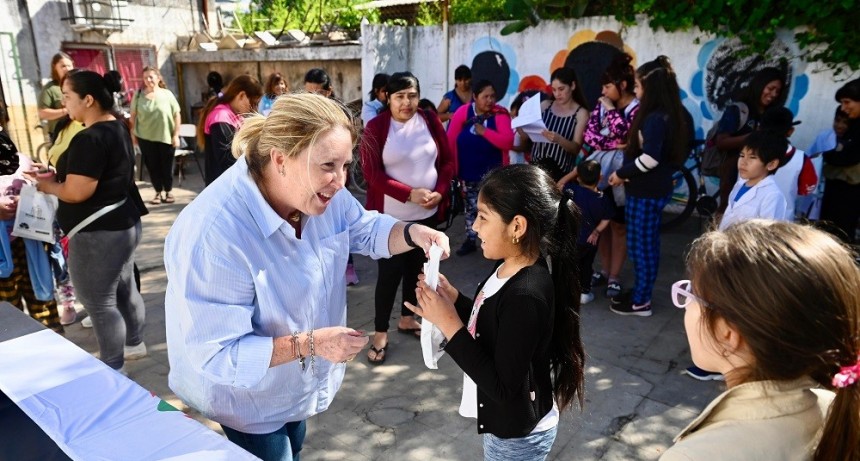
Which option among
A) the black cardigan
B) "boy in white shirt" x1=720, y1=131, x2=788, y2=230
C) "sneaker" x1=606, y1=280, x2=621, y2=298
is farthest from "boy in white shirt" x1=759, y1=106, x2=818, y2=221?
the black cardigan

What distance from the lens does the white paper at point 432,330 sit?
5.76 feet

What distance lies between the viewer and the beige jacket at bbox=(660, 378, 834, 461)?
978 millimetres

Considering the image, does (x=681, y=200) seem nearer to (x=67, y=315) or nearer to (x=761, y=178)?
(x=761, y=178)

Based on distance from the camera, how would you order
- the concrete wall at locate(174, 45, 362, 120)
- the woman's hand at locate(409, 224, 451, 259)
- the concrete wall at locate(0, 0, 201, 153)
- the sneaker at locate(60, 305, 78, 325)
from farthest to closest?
the concrete wall at locate(0, 0, 201, 153)
the concrete wall at locate(174, 45, 362, 120)
the sneaker at locate(60, 305, 78, 325)
the woman's hand at locate(409, 224, 451, 259)

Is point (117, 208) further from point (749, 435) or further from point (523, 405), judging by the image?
point (749, 435)

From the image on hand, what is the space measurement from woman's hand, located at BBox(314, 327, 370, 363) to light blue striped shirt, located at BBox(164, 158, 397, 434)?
0.13 m

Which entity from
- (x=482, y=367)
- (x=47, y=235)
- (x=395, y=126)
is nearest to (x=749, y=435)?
(x=482, y=367)

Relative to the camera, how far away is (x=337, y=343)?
149 centimetres

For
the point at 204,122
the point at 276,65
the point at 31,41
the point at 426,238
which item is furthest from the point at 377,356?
the point at 31,41

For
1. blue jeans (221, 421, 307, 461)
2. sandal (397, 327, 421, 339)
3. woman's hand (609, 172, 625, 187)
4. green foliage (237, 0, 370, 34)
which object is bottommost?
sandal (397, 327, 421, 339)

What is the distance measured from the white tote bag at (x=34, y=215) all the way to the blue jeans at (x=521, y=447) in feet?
9.36

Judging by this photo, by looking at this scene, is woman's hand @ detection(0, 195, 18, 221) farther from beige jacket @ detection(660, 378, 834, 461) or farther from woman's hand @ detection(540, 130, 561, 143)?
woman's hand @ detection(540, 130, 561, 143)

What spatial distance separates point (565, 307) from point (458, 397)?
150 cm

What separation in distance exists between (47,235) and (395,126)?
2.15 m
